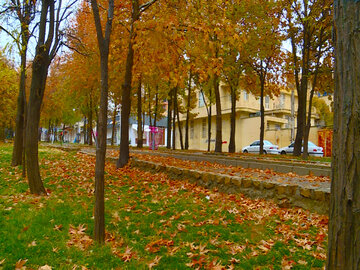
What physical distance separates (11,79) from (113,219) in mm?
23582

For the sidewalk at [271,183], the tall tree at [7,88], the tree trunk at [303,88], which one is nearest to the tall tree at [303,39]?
the tree trunk at [303,88]

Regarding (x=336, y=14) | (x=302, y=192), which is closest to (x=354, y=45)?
(x=336, y=14)

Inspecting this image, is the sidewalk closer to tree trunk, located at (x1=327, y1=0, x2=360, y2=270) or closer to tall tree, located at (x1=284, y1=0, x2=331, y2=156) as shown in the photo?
tree trunk, located at (x1=327, y1=0, x2=360, y2=270)

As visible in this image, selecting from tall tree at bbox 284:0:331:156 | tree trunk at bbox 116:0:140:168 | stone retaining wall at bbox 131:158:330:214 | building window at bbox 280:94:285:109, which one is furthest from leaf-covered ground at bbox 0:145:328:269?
building window at bbox 280:94:285:109

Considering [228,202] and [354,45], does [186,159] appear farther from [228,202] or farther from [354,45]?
[354,45]

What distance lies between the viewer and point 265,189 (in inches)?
253

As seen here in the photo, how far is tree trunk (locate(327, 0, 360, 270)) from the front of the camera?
192cm

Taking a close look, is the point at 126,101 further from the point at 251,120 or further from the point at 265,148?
the point at 251,120

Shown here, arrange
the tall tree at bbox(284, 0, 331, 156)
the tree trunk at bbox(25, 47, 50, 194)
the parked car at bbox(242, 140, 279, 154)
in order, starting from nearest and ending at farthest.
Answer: the tree trunk at bbox(25, 47, 50, 194) < the tall tree at bbox(284, 0, 331, 156) < the parked car at bbox(242, 140, 279, 154)

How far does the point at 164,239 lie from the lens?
455 centimetres

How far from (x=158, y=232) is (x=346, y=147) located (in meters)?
3.56

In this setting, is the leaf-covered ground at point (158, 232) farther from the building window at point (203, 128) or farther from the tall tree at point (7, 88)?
the building window at point (203, 128)

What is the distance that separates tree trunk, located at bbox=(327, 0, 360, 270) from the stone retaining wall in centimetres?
365

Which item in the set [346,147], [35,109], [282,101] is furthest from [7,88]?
[282,101]
